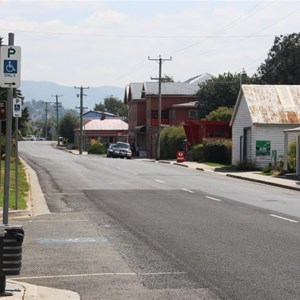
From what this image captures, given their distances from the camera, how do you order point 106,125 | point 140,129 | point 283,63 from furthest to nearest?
point 106,125
point 140,129
point 283,63

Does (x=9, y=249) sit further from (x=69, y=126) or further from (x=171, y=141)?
(x=69, y=126)

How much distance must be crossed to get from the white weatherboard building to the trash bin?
35695 millimetres

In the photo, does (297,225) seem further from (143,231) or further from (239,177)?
(239,177)

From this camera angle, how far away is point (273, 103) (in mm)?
45625

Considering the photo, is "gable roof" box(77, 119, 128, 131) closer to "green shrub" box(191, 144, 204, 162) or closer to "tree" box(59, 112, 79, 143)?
"tree" box(59, 112, 79, 143)

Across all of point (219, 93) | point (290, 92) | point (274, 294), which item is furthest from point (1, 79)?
point (219, 93)

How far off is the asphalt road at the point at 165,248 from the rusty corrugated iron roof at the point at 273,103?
23.2 metres

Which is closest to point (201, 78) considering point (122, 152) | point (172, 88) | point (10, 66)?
point (172, 88)

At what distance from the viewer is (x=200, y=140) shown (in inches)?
2388

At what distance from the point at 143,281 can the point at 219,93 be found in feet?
252

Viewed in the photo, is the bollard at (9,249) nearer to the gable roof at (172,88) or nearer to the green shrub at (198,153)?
the green shrub at (198,153)

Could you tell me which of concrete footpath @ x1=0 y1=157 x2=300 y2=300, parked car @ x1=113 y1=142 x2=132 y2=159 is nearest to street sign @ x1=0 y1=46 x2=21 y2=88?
concrete footpath @ x1=0 y1=157 x2=300 y2=300

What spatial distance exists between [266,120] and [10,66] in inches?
1465

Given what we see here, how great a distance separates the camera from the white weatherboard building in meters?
44.2
